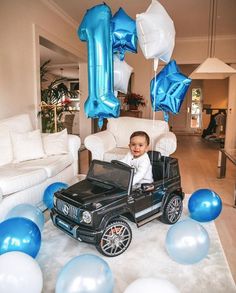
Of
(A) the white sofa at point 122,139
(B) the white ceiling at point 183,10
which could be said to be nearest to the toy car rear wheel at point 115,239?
(A) the white sofa at point 122,139

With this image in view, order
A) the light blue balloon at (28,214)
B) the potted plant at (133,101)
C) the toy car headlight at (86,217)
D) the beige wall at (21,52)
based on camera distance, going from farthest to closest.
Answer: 1. the potted plant at (133,101)
2. the beige wall at (21,52)
3. the light blue balloon at (28,214)
4. the toy car headlight at (86,217)

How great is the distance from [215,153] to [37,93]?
4.09 metres

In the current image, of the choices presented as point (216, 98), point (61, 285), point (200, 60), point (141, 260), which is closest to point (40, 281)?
point (61, 285)

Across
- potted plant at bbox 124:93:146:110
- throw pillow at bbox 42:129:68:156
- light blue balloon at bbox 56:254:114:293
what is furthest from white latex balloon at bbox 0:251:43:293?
potted plant at bbox 124:93:146:110

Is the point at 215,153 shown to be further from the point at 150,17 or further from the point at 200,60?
the point at 150,17

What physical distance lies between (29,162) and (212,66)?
2.63 m

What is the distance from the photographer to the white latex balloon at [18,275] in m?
1.11

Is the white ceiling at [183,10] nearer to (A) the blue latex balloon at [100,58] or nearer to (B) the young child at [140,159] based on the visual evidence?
(A) the blue latex balloon at [100,58]

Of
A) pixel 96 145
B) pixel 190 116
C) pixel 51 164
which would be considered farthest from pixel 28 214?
pixel 190 116

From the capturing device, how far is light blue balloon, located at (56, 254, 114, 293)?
1.13 meters

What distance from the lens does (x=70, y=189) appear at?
1.91m

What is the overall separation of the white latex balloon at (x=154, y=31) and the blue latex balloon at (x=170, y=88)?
25cm

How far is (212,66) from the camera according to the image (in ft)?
11.3

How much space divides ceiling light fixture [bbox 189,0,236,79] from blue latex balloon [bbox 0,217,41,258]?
2909 millimetres
